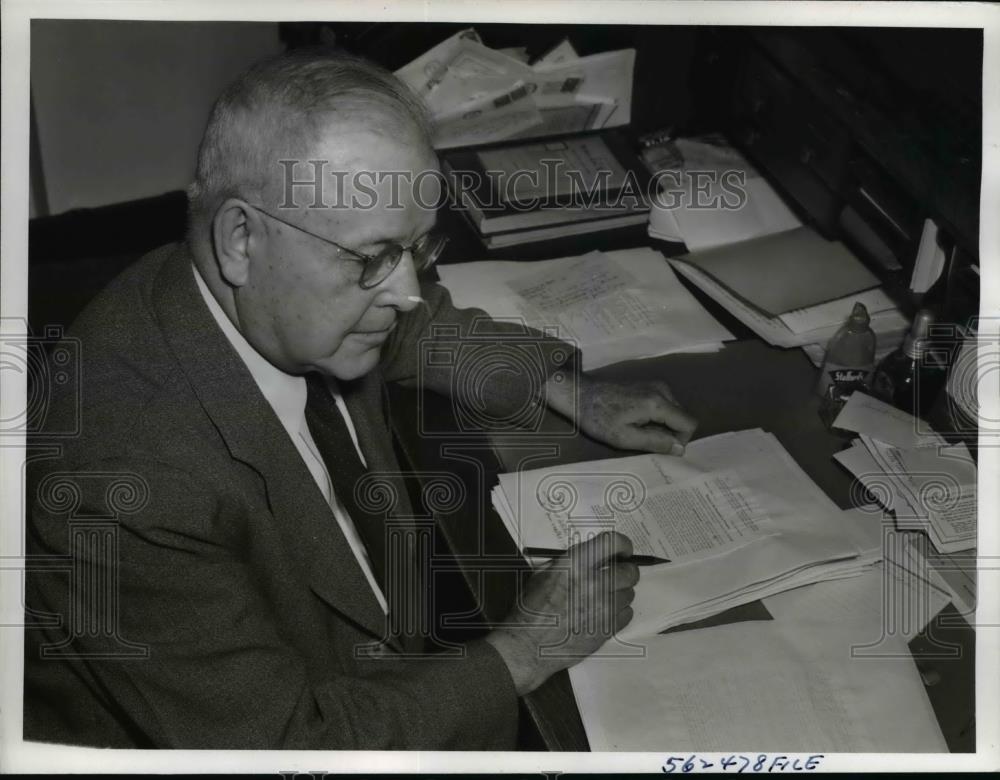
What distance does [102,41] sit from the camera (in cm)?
179

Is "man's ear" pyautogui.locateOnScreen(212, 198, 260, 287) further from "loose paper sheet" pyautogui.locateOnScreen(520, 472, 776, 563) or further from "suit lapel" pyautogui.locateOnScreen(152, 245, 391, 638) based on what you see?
"loose paper sheet" pyautogui.locateOnScreen(520, 472, 776, 563)

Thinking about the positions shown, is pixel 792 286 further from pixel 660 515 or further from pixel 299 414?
pixel 299 414

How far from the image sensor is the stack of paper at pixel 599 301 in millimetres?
1729

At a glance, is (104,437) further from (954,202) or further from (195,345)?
(954,202)

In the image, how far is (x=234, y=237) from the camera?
1.25 metres

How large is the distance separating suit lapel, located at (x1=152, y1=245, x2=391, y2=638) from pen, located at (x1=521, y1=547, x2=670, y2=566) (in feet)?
0.73

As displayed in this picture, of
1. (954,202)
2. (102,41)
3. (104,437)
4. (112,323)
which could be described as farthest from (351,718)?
(102,41)

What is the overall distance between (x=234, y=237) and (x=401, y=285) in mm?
217

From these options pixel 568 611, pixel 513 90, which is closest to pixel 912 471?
pixel 568 611

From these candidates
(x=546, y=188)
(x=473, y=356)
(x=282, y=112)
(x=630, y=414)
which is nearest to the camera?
(x=282, y=112)

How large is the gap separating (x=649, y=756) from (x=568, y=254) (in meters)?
0.95

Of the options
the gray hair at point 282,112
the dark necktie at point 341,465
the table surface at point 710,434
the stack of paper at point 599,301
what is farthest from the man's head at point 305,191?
the stack of paper at point 599,301

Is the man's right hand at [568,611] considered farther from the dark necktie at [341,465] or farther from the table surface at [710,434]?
the dark necktie at [341,465]

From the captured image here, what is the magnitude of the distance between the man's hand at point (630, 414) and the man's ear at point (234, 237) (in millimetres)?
561
